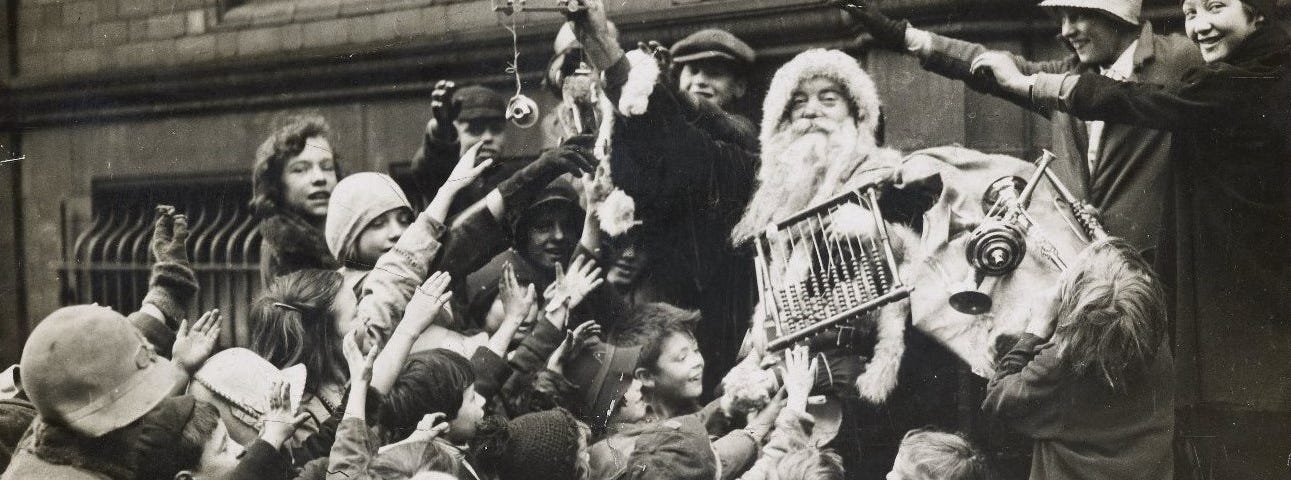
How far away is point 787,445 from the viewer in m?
7.55

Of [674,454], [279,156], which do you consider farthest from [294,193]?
[674,454]

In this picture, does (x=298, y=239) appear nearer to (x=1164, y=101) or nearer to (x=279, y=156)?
(x=279, y=156)

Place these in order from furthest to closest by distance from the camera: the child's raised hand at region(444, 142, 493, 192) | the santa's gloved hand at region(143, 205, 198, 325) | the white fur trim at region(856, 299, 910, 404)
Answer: the santa's gloved hand at region(143, 205, 198, 325) < the child's raised hand at region(444, 142, 493, 192) < the white fur trim at region(856, 299, 910, 404)

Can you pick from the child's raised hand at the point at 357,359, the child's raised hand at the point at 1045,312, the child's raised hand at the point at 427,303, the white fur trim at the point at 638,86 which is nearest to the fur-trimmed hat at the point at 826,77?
the white fur trim at the point at 638,86

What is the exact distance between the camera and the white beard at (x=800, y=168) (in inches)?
300

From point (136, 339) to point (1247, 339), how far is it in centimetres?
519

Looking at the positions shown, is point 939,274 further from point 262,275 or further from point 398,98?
point 262,275

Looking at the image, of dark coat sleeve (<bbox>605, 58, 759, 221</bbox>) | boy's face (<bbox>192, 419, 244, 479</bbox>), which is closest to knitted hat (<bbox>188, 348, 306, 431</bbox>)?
boy's face (<bbox>192, 419, 244, 479</bbox>)

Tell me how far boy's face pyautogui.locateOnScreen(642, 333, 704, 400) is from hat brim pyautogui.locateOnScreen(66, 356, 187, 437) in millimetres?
2370

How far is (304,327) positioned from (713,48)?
8.95 feet

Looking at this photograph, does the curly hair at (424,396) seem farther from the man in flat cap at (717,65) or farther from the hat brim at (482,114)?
the man in flat cap at (717,65)

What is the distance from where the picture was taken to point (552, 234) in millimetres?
8141

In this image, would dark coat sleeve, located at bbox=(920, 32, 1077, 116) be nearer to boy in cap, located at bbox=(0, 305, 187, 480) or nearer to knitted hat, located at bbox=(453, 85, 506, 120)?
knitted hat, located at bbox=(453, 85, 506, 120)

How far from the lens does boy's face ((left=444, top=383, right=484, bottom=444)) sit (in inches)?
313
